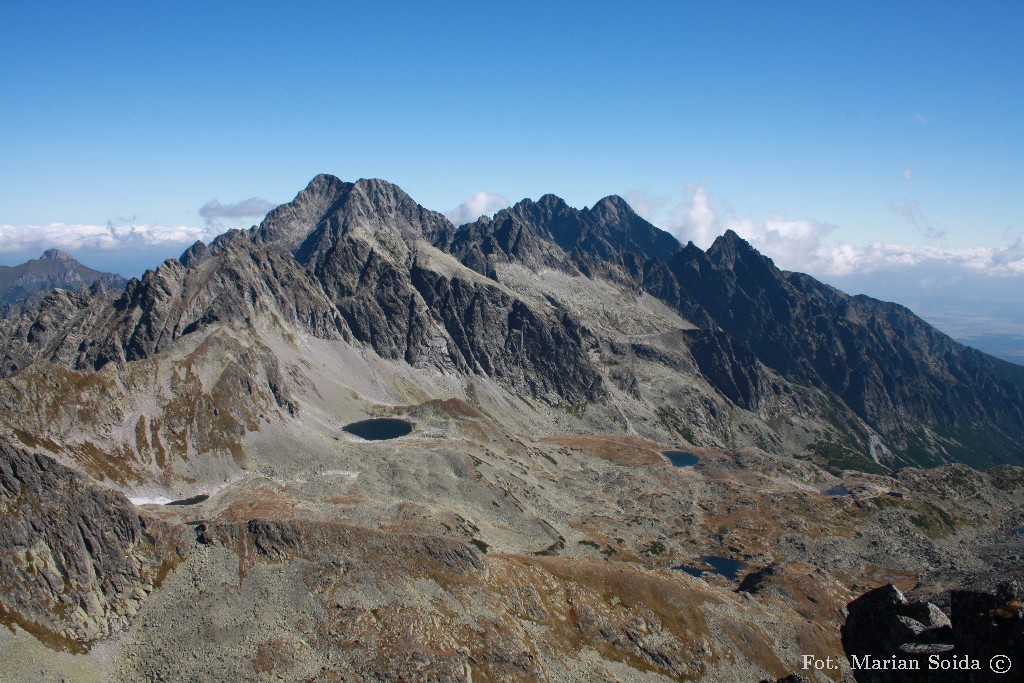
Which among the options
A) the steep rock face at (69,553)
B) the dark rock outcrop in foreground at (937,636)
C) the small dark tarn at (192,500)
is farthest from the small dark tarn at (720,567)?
the dark rock outcrop in foreground at (937,636)

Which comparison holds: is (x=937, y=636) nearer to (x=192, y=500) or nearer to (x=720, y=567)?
(x=720, y=567)

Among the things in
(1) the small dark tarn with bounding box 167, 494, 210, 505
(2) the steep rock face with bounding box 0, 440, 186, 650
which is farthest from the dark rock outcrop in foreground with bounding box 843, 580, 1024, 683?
(1) the small dark tarn with bounding box 167, 494, 210, 505

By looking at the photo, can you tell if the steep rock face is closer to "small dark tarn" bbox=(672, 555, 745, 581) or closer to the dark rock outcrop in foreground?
the dark rock outcrop in foreground

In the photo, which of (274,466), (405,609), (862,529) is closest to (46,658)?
(405,609)

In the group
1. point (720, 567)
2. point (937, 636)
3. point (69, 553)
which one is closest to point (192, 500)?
point (69, 553)

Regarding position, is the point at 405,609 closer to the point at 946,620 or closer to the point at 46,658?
the point at 46,658
